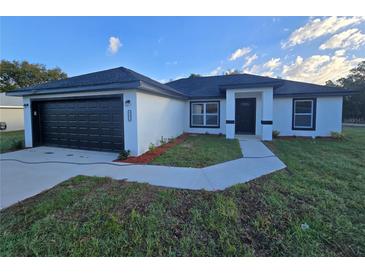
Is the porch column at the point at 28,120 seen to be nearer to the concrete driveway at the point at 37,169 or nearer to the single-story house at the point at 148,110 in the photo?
the single-story house at the point at 148,110

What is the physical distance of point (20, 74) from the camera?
29.4 meters

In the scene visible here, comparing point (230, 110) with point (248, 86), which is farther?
point (230, 110)

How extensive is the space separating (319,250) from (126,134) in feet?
20.6

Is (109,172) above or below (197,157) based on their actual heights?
below

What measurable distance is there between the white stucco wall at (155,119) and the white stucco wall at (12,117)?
58.5ft

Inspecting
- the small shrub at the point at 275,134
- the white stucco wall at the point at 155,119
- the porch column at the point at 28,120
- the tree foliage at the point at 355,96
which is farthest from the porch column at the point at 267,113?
the tree foliage at the point at 355,96

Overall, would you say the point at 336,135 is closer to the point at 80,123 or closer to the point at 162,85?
the point at 162,85

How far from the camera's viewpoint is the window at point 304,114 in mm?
11331

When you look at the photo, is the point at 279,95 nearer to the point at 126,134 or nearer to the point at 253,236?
the point at 126,134

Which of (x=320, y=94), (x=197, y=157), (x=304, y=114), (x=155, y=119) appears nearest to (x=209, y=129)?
(x=155, y=119)

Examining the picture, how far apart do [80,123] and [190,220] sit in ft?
24.3

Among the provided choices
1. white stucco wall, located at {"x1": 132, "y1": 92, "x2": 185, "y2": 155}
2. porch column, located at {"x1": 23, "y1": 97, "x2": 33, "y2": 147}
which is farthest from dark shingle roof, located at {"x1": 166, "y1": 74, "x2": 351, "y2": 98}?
porch column, located at {"x1": 23, "y1": 97, "x2": 33, "y2": 147}
